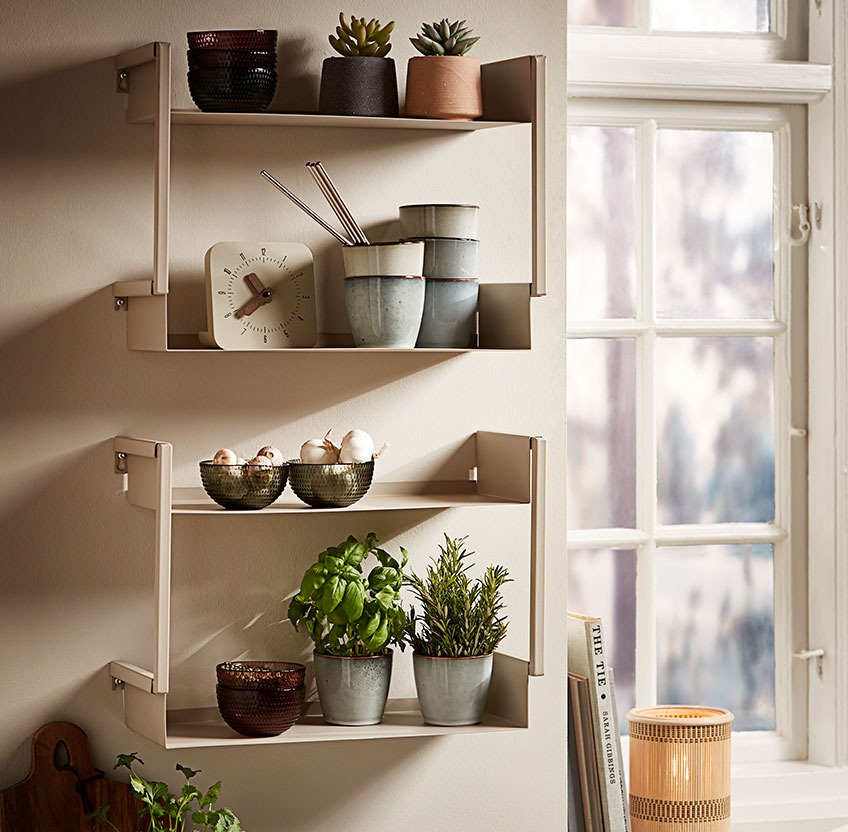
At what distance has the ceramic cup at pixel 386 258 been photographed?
2.03 metres

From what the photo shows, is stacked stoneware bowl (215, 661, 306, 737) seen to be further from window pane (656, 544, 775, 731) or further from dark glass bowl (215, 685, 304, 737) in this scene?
window pane (656, 544, 775, 731)

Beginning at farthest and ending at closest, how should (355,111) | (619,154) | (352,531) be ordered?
(619,154) < (352,531) < (355,111)

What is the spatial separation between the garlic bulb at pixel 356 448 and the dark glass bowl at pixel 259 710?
0.36 meters

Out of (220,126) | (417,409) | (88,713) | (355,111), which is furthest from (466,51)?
(88,713)

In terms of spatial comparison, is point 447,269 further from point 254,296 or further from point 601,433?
point 601,433

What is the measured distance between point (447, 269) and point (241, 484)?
0.48 metres

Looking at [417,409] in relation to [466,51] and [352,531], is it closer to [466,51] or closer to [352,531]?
[352,531]

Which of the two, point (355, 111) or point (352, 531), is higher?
point (355, 111)

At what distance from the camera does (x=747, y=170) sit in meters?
2.71

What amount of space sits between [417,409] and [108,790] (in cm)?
79

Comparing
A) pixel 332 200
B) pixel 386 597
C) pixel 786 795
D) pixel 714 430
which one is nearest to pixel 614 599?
pixel 714 430

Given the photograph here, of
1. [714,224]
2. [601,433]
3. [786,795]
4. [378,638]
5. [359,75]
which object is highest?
[359,75]

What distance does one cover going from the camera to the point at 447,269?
6.96 ft

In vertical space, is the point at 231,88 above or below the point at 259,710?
above
